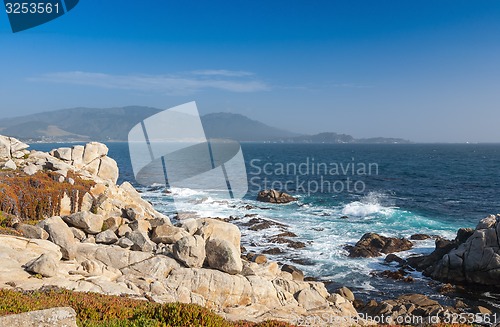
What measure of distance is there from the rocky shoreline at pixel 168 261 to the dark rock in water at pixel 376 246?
2401 mm

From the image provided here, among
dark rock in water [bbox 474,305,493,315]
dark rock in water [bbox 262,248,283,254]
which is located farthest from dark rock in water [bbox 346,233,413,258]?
dark rock in water [bbox 474,305,493,315]

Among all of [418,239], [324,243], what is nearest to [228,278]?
[324,243]

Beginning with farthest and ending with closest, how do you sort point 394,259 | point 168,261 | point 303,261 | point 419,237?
point 419,237, point 394,259, point 303,261, point 168,261

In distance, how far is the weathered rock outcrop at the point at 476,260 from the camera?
28625 mm

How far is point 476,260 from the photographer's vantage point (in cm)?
2941

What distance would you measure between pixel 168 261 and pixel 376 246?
2533 centimetres

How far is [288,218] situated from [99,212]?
29.4 metres

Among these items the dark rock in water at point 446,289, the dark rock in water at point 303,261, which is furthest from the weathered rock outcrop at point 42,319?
the dark rock in water at point 446,289

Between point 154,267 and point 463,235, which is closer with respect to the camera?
point 154,267

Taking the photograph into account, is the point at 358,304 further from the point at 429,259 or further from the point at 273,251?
the point at 429,259

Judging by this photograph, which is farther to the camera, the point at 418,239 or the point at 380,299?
the point at 418,239

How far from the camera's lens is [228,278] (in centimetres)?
1873

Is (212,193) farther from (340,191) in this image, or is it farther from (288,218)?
(340,191)

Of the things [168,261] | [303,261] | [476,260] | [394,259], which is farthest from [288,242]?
[168,261]
